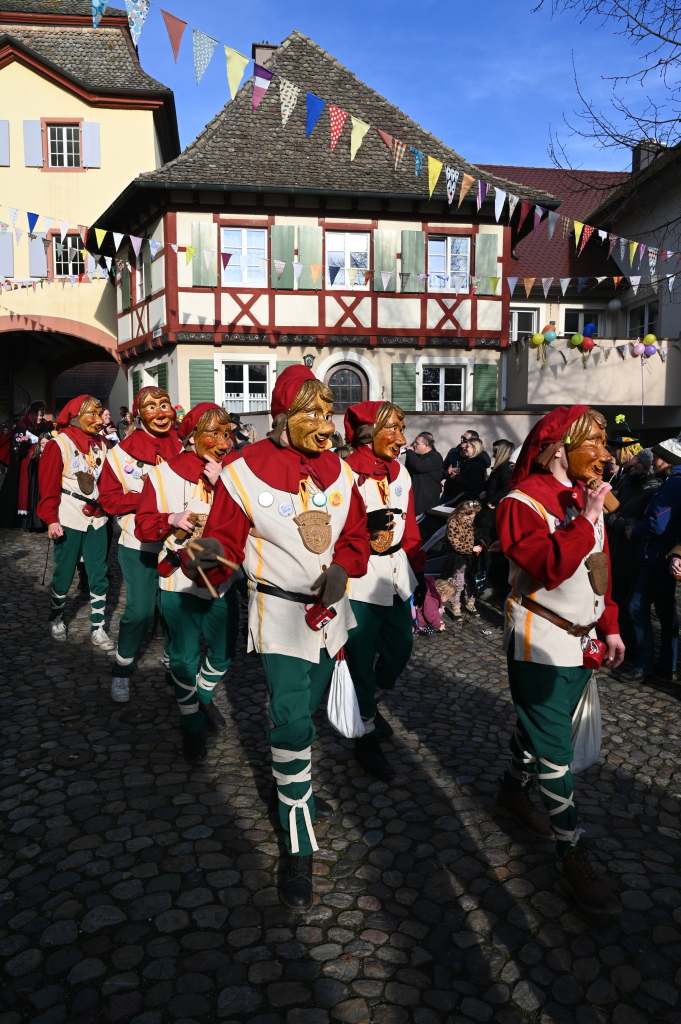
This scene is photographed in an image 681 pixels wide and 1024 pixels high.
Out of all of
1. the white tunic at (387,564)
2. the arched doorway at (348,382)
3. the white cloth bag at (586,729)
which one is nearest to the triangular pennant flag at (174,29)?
the white tunic at (387,564)

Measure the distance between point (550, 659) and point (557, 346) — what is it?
15.7 m

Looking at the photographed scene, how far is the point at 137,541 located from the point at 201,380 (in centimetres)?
1299

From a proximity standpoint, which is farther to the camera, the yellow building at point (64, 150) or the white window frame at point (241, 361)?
the yellow building at point (64, 150)

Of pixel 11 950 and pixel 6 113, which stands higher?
pixel 6 113

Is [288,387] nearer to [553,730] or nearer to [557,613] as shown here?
[557,613]

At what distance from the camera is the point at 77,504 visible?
20.4 feet

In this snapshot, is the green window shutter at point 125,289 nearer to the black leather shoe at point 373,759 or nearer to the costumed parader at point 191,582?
the costumed parader at point 191,582

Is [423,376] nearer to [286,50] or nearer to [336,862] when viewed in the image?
[286,50]

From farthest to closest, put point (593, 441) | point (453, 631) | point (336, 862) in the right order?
point (453, 631) < point (336, 862) < point (593, 441)

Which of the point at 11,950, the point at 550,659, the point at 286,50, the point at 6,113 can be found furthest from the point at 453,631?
the point at 6,113

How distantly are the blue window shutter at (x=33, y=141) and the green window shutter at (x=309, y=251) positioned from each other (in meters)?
8.55

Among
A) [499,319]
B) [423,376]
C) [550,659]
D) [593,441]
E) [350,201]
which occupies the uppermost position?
[350,201]

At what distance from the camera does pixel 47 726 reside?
4.56m

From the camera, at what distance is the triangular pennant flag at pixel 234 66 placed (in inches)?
327
